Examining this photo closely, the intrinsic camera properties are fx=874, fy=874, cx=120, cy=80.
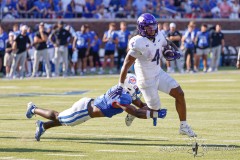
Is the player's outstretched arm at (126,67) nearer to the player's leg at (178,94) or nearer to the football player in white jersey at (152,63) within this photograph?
the football player in white jersey at (152,63)

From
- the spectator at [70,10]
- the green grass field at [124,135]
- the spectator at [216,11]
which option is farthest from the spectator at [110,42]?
the green grass field at [124,135]

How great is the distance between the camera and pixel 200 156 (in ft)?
35.4

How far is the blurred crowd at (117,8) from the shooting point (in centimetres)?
3819

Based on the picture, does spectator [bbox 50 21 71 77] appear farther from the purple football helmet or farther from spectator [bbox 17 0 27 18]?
the purple football helmet

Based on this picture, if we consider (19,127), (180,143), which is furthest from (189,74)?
(180,143)

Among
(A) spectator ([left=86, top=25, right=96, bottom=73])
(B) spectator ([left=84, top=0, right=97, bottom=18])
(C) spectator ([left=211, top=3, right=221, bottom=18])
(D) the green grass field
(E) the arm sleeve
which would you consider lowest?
(A) spectator ([left=86, top=25, right=96, bottom=73])

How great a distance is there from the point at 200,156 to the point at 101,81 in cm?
1901

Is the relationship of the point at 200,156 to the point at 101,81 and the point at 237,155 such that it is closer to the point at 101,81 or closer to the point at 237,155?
the point at 237,155

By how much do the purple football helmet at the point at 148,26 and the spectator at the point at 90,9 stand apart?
1082 inches

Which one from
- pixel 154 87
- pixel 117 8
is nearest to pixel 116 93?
pixel 154 87

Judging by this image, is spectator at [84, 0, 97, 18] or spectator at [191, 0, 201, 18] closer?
spectator at [84, 0, 97, 18]

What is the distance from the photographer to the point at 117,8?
1631 inches

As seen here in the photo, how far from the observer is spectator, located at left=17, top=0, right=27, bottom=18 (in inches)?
1492

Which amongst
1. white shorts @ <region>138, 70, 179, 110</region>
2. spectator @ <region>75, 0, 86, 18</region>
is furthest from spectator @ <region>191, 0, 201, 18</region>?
white shorts @ <region>138, 70, 179, 110</region>
